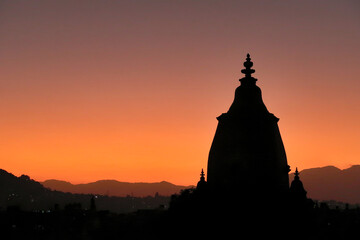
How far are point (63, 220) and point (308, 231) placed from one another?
273 ft

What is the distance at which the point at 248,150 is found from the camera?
2720 cm

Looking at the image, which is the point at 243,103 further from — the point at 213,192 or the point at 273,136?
the point at 213,192

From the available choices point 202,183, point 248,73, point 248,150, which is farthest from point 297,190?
point 248,73

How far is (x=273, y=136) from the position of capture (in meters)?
27.7

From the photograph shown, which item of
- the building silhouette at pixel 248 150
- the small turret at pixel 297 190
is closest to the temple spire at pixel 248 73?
the building silhouette at pixel 248 150

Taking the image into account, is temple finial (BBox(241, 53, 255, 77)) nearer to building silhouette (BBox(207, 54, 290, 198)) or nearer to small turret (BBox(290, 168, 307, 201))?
building silhouette (BBox(207, 54, 290, 198))

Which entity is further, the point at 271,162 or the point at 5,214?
the point at 5,214

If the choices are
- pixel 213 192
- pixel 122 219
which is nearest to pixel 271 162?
pixel 213 192

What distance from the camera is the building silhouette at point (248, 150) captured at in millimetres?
27016

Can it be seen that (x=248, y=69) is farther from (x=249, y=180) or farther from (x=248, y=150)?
(x=249, y=180)

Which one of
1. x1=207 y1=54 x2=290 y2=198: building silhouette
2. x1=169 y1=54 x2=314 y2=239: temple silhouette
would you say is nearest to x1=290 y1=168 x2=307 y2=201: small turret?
x1=169 y1=54 x2=314 y2=239: temple silhouette

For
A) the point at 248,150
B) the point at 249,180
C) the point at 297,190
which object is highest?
the point at 248,150

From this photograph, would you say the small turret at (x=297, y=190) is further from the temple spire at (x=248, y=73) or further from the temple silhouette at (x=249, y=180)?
the temple spire at (x=248, y=73)

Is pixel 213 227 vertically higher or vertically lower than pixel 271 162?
lower
